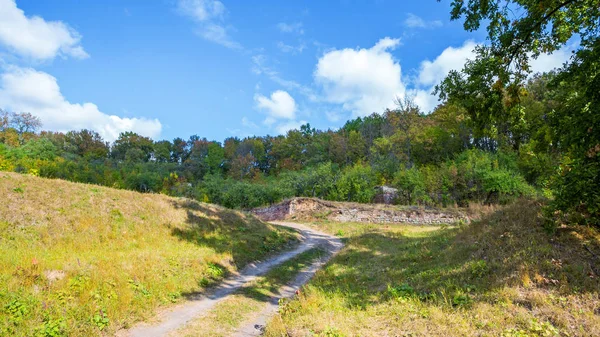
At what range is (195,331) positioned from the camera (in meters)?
6.82

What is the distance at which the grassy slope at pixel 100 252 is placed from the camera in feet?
21.5

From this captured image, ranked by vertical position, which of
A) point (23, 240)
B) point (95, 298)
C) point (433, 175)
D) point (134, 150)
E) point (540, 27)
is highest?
point (134, 150)

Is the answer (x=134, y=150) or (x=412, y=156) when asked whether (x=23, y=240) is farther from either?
(x=134, y=150)

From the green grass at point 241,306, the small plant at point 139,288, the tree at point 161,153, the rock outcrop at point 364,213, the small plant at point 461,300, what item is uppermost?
the tree at point 161,153

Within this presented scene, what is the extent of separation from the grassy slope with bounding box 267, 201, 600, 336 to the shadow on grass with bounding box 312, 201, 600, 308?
23 mm

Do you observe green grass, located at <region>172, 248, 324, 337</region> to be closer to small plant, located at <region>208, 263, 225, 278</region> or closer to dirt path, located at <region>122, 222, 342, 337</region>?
dirt path, located at <region>122, 222, 342, 337</region>

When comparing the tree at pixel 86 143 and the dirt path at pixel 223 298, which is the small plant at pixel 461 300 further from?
the tree at pixel 86 143

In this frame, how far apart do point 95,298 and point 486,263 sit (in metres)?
10.2

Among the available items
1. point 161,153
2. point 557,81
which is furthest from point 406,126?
point 161,153

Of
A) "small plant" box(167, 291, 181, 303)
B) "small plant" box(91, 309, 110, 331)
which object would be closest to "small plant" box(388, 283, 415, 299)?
"small plant" box(167, 291, 181, 303)

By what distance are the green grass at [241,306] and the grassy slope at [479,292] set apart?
119 cm

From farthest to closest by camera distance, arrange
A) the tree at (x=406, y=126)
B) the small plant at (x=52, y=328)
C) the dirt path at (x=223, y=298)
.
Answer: the tree at (x=406, y=126) < the dirt path at (x=223, y=298) < the small plant at (x=52, y=328)

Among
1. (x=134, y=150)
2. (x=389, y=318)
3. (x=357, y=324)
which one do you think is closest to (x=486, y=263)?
(x=389, y=318)

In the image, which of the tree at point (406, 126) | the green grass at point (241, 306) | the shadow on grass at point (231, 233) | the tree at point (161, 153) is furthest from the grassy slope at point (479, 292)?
the tree at point (161, 153)
